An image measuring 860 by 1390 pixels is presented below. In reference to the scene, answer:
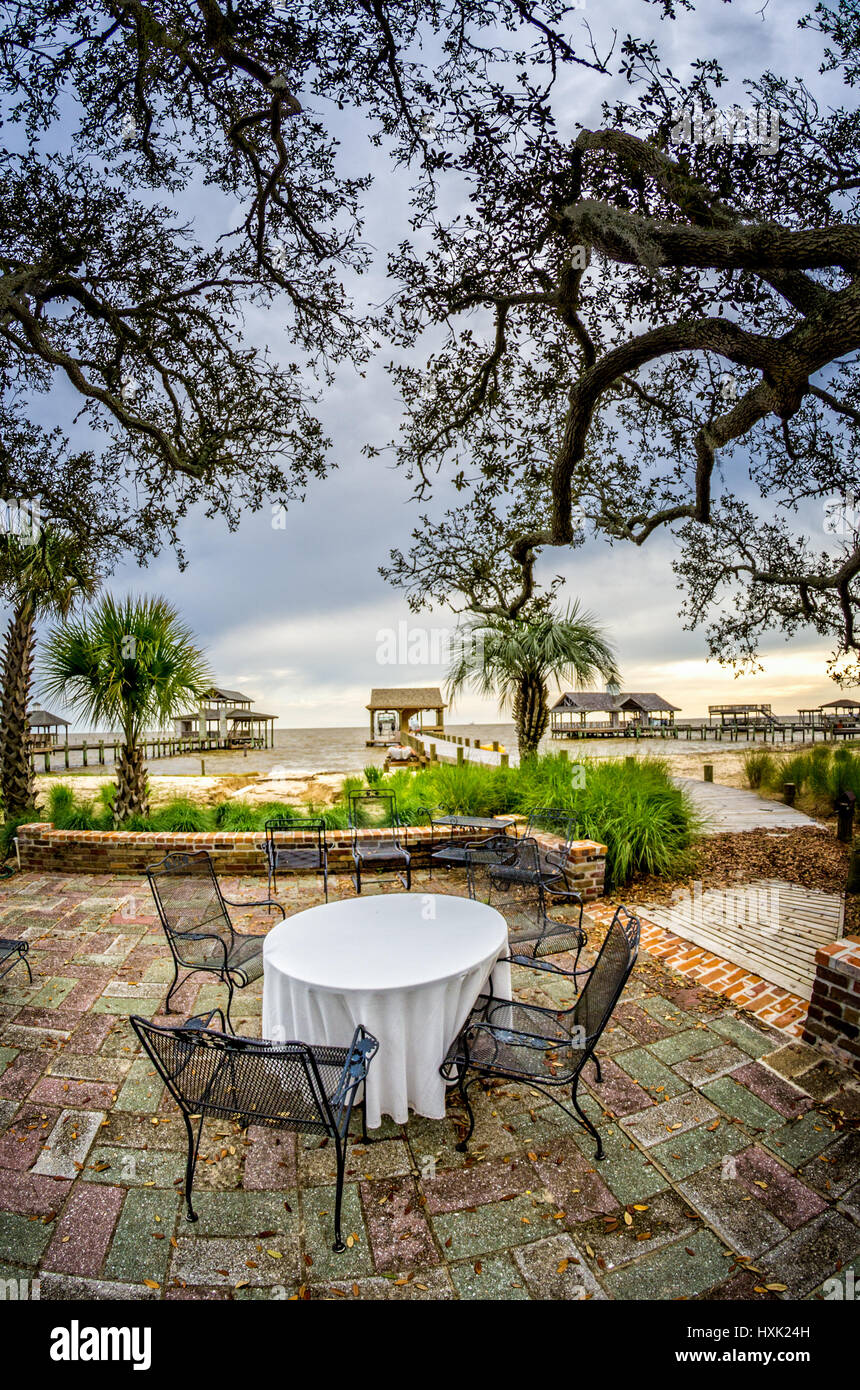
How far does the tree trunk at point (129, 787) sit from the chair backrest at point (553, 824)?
212 inches

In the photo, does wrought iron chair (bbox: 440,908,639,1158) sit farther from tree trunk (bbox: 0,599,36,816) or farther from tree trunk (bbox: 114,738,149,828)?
tree trunk (bbox: 0,599,36,816)

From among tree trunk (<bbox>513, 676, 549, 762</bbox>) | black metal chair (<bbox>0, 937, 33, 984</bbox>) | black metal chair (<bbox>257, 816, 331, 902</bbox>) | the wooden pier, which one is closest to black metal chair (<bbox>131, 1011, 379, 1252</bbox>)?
black metal chair (<bbox>0, 937, 33, 984</bbox>)

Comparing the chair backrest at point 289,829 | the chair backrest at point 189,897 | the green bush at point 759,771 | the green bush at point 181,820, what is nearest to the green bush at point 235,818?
the green bush at point 181,820

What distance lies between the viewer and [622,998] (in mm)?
4082

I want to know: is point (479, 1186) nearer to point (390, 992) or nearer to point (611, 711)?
point (390, 992)

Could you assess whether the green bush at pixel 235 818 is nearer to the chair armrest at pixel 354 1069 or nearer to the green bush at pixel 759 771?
the chair armrest at pixel 354 1069

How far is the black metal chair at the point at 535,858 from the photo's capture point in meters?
5.02

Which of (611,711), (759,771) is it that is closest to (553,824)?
(759,771)

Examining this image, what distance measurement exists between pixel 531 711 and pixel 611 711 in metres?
47.3

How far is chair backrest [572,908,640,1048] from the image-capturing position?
8.90 feet

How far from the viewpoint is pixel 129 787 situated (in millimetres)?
8633

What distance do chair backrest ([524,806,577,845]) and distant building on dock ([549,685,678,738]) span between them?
152ft
